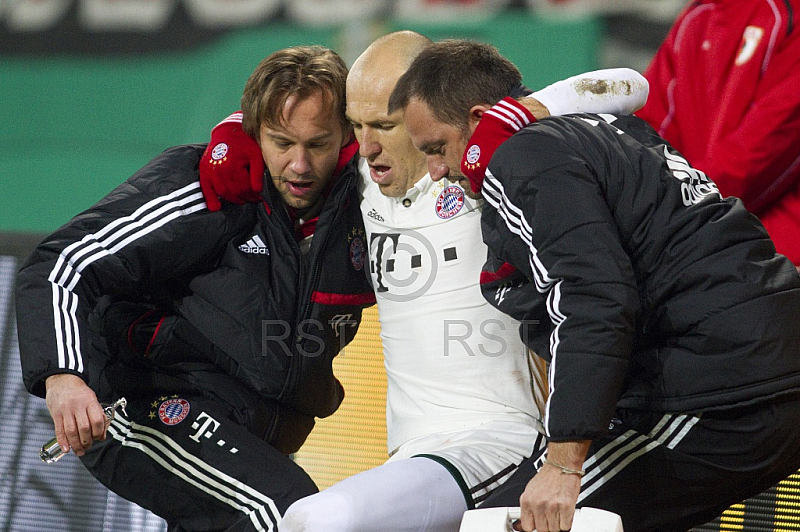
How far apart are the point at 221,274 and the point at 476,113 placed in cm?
74

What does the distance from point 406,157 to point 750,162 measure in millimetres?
845

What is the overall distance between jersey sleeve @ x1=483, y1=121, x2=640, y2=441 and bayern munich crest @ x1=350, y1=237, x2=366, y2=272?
2.19 feet

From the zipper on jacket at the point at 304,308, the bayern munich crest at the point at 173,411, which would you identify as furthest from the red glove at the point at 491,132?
the bayern munich crest at the point at 173,411

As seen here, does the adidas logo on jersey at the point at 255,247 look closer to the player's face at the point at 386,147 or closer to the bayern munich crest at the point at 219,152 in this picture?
the bayern munich crest at the point at 219,152

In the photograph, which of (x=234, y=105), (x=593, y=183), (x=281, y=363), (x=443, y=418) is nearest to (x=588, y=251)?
(x=593, y=183)

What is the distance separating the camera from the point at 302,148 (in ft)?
7.21

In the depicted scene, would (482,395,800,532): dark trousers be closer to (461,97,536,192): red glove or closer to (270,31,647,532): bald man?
(270,31,647,532): bald man

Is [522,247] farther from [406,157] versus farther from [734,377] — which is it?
[406,157]

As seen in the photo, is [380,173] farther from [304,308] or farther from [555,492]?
[555,492]

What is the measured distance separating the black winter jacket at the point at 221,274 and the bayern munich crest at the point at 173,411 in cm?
4

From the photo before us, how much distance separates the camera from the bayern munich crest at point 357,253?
223 cm

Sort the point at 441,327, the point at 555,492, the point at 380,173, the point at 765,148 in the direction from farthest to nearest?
the point at 765,148
the point at 380,173
the point at 441,327
the point at 555,492

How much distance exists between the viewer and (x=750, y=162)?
2.29 meters

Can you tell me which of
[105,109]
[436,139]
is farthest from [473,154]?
[105,109]
